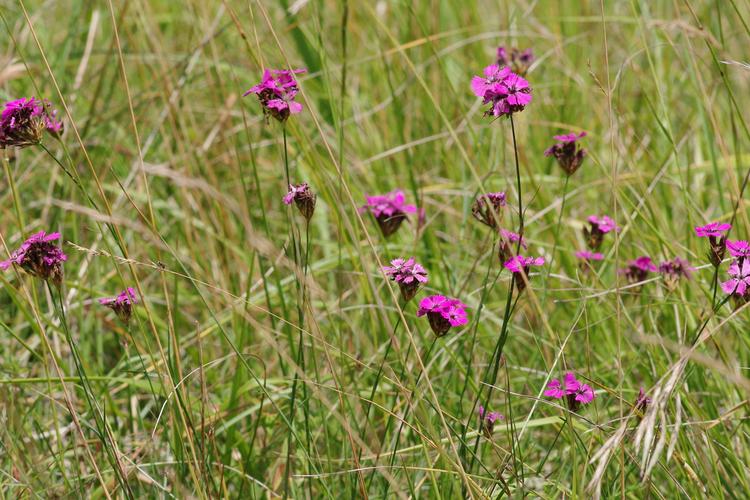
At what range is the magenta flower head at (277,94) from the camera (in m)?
1.25

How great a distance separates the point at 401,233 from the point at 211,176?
531 millimetres

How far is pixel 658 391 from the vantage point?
87cm

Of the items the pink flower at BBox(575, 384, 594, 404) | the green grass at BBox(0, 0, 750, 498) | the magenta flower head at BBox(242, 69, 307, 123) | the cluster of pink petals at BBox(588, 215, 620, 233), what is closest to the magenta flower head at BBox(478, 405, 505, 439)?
the green grass at BBox(0, 0, 750, 498)

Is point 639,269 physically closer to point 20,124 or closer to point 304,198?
point 304,198

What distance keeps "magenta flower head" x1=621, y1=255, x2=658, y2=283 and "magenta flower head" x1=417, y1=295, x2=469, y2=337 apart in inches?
21.7

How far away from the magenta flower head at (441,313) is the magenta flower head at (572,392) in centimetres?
18

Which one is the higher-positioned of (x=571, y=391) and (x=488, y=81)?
(x=488, y=81)

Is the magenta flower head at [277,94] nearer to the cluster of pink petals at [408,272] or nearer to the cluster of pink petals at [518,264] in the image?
the cluster of pink petals at [408,272]

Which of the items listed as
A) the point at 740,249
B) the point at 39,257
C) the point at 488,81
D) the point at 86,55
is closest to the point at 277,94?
the point at 488,81

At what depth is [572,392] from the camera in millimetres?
1245

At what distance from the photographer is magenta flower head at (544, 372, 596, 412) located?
1.21m

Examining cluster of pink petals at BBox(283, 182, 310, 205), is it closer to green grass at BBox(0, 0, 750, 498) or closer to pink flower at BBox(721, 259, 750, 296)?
green grass at BBox(0, 0, 750, 498)

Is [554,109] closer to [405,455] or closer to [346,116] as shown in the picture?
[346,116]

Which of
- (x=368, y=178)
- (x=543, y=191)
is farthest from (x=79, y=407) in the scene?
(x=543, y=191)
